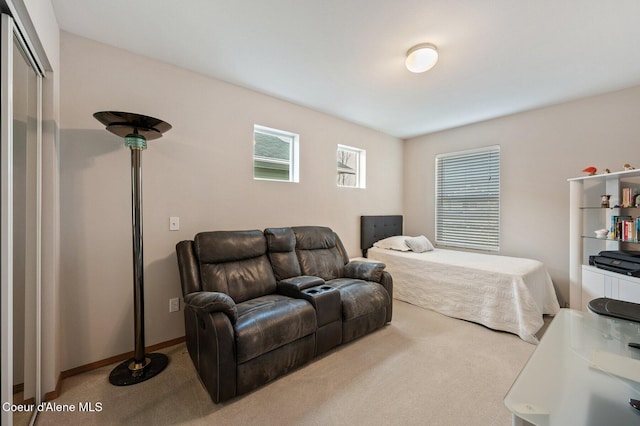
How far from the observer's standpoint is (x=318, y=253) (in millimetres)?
3098

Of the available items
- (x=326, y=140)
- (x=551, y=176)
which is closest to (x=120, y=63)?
(x=326, y=140)

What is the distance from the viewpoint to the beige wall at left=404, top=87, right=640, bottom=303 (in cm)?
288

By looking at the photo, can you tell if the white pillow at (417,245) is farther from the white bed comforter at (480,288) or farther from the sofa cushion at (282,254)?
the sofa cushion at (282,254)

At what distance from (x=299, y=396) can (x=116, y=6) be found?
2.89 m

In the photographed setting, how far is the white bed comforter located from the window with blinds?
0.62m

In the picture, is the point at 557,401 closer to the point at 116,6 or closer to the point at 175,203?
the point at 175,203

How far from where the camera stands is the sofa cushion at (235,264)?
7.37ft

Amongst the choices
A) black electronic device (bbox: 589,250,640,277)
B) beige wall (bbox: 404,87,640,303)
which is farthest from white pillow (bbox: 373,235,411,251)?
black electronic device (bbox: 589,250,640,277)

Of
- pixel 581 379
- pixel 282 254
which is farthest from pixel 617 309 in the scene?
pixel 282 254

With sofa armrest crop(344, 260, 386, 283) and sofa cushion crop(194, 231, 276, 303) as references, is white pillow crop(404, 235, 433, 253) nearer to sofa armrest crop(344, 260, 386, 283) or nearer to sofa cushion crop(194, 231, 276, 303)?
sofa armrest crop(344, 260, 386, 283)

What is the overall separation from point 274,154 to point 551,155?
3538 mm

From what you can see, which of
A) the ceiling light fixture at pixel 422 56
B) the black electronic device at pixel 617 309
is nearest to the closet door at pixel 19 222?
the ceiling light fixture at pixel 422 56

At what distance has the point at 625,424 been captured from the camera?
85 centimetres

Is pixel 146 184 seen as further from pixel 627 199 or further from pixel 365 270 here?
pixel 627 199
